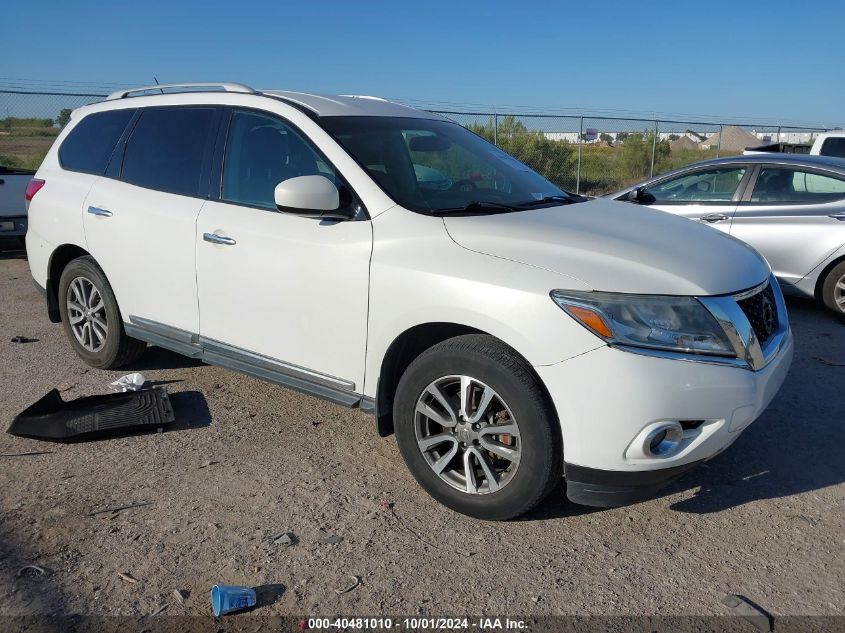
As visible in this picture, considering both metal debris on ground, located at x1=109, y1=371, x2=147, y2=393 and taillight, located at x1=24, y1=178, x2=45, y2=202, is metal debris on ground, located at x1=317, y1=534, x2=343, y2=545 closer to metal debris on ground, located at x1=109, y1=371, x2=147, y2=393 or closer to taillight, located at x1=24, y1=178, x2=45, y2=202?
metal debris on ground, located at x1=109, y1=371, x2=147, y2=393

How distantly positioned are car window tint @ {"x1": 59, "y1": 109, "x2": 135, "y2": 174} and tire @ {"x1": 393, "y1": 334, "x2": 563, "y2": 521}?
305 centimetres

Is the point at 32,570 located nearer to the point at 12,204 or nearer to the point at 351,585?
the point at 351,585

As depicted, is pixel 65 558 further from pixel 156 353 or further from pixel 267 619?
pixel 156 353

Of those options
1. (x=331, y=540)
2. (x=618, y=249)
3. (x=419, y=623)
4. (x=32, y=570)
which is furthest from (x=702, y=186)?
(x=32, y=570)

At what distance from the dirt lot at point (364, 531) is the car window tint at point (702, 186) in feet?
11.9

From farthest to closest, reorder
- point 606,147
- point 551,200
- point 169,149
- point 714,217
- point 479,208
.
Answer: point 606,147 < point 714,217 < point 169,149 < point 551,200 < point 479,208

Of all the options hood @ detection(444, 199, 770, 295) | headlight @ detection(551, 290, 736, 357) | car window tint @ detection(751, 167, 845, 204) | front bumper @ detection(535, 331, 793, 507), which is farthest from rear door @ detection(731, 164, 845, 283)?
headlight @ detection(551, 290, 736, 357)

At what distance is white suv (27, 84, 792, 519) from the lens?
9.82 ft

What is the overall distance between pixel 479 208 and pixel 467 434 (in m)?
1.18

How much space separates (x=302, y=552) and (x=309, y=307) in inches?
48.5

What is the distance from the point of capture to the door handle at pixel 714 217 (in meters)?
7.55

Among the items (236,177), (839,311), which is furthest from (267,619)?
(839,311)

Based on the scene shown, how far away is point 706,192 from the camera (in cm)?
784

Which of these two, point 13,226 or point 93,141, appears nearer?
point 93,141
